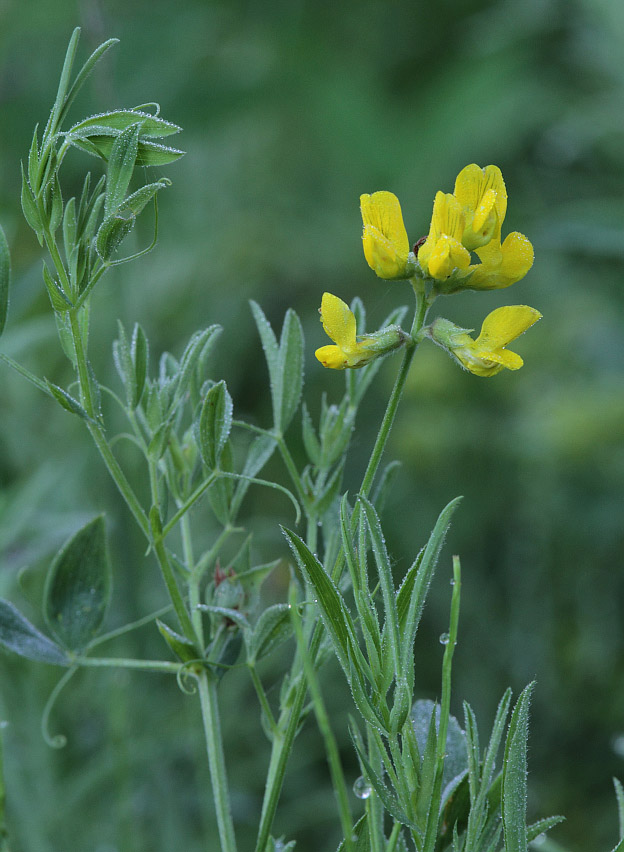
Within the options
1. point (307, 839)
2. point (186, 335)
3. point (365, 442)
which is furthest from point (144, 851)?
point (365, 442)

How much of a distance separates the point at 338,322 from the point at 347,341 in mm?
14

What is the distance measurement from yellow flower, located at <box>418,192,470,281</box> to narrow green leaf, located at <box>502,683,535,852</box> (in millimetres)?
269

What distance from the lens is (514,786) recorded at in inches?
21.5

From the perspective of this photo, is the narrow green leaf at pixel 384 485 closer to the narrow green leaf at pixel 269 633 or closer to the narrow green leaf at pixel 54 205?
the narrow green leaf at pixel 269 633

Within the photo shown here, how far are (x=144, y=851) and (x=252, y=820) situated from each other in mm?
198

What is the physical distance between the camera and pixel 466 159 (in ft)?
11.0

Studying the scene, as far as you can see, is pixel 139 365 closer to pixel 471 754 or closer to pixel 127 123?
pixel 127 123

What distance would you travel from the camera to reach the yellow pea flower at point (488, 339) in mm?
606

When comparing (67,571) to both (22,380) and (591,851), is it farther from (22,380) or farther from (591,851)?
(591,851)

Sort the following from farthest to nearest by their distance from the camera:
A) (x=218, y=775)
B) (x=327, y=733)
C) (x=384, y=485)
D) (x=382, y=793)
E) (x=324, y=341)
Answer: (x=324, y=341) → (x=384, y=485) → (x=218, y=775) → (x=382, y=793) → (x=327, y=733)

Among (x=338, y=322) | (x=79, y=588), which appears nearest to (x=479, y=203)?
(x=338, y=322)

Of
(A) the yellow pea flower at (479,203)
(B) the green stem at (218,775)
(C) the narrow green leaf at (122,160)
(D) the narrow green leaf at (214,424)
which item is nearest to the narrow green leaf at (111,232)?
(C) the narrow green leaf at (122,160)

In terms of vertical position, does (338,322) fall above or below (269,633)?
above

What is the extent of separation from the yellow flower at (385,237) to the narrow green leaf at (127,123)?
138 mm
